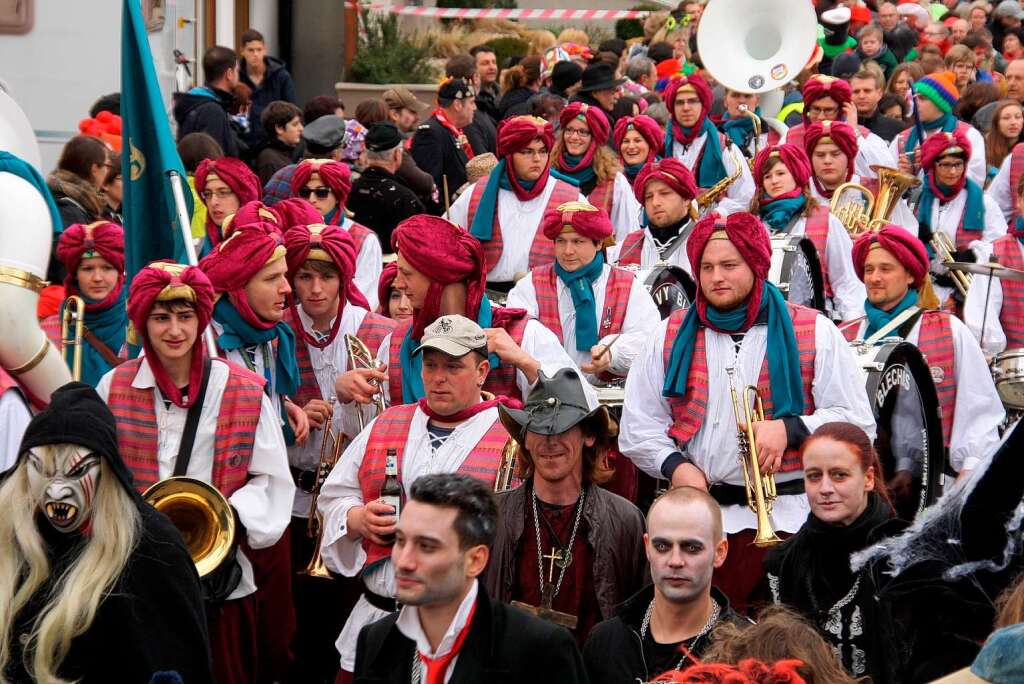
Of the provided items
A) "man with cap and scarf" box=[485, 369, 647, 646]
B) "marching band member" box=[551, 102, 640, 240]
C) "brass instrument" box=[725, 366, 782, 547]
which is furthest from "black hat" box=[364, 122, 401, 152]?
"man with cap and scarf" box=[485, 369, 647, 646]

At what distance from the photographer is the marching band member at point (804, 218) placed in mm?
10359

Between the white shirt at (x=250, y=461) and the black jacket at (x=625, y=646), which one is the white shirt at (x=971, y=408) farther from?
the white shirt at (x=250, y=461)

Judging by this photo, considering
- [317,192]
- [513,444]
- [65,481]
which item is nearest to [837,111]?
[317,192]

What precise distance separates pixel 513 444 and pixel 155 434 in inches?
52.7

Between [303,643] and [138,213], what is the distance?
2145 millimetres

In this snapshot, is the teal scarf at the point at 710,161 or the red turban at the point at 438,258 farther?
the teal scarf at the point at 710,161

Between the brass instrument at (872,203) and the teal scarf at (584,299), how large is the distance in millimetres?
3634

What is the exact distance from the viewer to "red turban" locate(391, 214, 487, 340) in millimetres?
7188

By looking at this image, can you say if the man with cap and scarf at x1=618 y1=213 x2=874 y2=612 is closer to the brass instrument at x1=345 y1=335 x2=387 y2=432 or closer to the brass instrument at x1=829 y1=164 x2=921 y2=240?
the brass instrument at x1=345 y1=335 x2=387 y2=432

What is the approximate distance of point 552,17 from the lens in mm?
29344

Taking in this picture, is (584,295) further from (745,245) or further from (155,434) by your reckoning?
(155,434)

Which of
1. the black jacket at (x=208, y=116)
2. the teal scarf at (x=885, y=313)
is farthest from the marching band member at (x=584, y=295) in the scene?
the black jacket at (x=208, y=116)

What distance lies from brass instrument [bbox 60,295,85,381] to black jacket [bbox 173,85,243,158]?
17.0ft

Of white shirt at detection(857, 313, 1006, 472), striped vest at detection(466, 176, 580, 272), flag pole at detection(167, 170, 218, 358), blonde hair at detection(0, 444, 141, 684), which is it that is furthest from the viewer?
striped vest at detection(466, 176, 580, 272)
